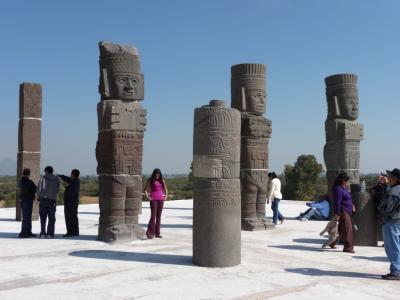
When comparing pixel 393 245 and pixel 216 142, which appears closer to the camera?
pixel 393 245

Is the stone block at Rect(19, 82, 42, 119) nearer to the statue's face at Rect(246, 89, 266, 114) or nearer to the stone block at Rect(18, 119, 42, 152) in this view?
the stone block at Rect(18, 119, 42, 152)

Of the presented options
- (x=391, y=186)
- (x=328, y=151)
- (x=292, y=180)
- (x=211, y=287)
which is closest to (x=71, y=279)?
(x=211, y=287)

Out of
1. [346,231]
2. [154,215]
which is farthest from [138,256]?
[346,231]

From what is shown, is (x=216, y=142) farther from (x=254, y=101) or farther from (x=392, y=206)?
(x=254, y=101)

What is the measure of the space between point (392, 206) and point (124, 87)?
250 inches

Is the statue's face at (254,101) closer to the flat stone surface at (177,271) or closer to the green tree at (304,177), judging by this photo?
the flat stone surface at (177,271)

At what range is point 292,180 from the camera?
32281mm

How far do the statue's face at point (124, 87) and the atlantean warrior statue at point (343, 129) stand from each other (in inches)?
287

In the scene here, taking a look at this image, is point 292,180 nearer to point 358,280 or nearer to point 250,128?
point 250,128

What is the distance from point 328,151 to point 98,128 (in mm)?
7963

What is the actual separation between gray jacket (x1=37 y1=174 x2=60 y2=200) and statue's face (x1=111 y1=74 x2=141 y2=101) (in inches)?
93.6

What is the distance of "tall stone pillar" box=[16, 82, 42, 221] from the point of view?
1405 centimetres

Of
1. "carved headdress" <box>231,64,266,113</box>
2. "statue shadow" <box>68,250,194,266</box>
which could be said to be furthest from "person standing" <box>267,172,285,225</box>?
"statue shadow" <box>68,250,194,266</box>

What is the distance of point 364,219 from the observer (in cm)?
998
